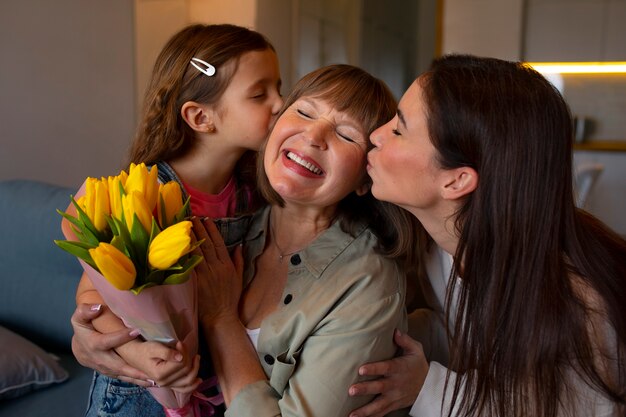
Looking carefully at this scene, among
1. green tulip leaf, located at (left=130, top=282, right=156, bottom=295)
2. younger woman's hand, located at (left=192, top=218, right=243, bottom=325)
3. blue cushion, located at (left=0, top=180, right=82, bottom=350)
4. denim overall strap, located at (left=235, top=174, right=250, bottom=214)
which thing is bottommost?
blue cushion, located at (left=0, top=180, right=82, bottom=350)

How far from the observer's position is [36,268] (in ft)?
7.92

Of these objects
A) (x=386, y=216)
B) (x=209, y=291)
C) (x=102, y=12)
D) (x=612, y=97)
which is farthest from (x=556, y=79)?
(x=209, y=291)

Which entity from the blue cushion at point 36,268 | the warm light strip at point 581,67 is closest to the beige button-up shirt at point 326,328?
the blue cushion at point 36,268

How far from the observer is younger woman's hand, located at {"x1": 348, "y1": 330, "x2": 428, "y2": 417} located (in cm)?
126

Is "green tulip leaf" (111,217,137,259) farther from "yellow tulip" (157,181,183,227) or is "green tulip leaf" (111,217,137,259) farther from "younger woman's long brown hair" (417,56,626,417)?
"younger woman's long brown hair" (417,56,626,417)

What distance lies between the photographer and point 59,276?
2.38 meters

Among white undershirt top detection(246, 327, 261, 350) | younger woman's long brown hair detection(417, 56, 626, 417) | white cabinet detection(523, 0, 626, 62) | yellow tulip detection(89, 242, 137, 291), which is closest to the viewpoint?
yellow tulip detection(89, 242, 137, 291)

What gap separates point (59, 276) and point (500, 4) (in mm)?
3505

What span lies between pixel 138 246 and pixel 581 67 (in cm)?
422

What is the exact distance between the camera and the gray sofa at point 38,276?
2.32 m

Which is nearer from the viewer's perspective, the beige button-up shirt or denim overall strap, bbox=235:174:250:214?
the beige button-up shirt

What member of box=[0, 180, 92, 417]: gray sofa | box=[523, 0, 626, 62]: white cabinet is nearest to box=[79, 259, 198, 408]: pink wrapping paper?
box=[0, 180, 92, 417]: gray sofa

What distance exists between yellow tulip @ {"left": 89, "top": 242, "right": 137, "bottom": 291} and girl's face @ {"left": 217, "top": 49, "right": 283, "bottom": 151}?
681 mm

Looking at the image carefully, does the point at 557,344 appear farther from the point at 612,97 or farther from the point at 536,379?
the point at 612,97
